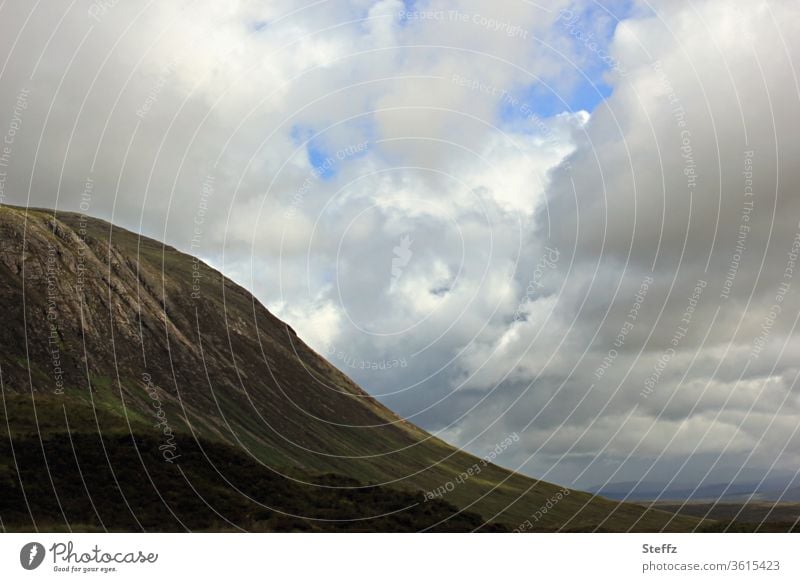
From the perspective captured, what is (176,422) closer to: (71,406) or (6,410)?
(71,406)

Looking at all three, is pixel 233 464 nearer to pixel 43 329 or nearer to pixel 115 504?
pixel 115 504

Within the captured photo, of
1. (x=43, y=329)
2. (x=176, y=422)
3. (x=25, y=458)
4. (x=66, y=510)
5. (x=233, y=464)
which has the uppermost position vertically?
(x=43, y=329)

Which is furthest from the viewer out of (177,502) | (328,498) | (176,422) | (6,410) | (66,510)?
(176,422)

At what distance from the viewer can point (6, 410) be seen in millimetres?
133625

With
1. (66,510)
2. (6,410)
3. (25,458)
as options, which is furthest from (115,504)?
(6,410)

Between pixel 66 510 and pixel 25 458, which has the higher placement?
pixel 25 458

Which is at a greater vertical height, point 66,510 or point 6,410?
point 6,410

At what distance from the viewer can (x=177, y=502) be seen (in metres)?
108

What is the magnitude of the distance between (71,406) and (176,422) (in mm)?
45008

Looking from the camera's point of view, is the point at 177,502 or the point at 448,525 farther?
the point at 448,525
